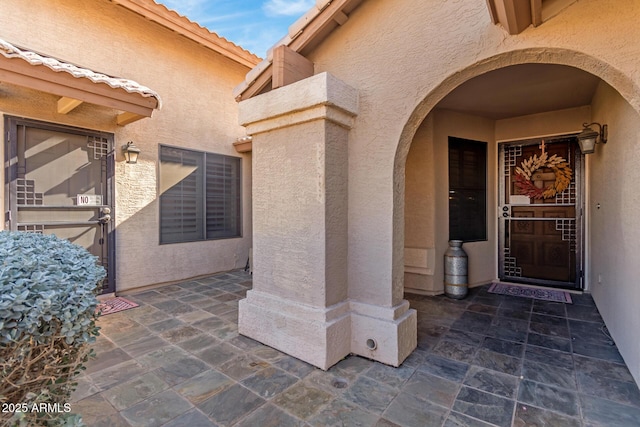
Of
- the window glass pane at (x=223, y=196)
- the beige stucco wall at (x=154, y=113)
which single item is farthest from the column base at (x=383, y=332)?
the window glass pane at (x=223, y=196)

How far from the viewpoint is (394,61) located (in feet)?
10.2

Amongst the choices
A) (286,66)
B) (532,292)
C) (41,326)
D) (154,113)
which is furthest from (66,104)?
(532,292)

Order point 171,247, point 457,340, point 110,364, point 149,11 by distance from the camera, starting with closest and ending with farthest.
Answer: point 110,364 < point 457,340 < point 149,11 < point 171,247

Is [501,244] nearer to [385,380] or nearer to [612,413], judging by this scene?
[612,413]

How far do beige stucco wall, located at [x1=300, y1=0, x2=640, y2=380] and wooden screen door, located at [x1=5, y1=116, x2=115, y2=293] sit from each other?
4.14 metres

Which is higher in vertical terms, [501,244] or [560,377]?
[501,244]

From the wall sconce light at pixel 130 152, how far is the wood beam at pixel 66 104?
0.94 meters

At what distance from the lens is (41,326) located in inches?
51.5

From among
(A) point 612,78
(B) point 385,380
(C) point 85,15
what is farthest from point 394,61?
(C) point 85,15

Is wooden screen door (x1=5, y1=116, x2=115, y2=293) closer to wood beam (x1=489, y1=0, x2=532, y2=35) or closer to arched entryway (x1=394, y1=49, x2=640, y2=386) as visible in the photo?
arched entryway (x1=394, y1=49, x2=640, y2=386)

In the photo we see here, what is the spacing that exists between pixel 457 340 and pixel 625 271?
1.86 m

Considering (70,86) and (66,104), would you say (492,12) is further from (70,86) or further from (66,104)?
(66,104)

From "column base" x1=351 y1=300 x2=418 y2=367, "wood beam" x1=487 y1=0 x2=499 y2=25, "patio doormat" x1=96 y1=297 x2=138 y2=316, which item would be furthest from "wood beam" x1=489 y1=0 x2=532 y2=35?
"patio doormat" x1=96 y1=297 x2=138 y2=316

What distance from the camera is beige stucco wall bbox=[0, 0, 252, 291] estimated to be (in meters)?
4.62
